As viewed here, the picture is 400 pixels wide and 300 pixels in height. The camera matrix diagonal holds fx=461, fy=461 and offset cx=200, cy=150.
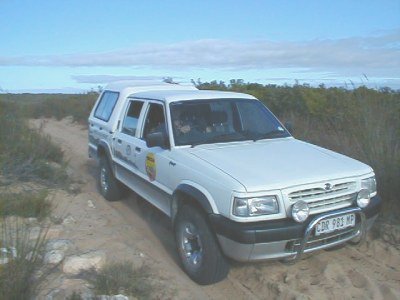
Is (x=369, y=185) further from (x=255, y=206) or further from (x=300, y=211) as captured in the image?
(x=255, y=206)

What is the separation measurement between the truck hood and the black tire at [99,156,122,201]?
9.12ft

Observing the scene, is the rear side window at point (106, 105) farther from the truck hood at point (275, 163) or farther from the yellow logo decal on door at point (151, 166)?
the truck hood at point (275, 163)

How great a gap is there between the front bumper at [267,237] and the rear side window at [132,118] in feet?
8.90

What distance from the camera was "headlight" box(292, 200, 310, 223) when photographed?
156 inches

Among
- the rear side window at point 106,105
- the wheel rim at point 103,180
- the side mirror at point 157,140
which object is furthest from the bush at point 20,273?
the rear side window at point 106,105

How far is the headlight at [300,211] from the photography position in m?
3.96

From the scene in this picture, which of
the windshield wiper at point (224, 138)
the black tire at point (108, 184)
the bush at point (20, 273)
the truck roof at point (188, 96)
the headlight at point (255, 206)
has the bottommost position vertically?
the black tire at point (108, 184)

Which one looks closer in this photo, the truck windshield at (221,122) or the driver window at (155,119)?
the truck windshield at (221,122)

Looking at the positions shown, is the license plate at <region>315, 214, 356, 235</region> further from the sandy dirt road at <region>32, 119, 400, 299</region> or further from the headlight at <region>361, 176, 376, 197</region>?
the sandy dirt road at <region>32, 119, 400, 299</region>

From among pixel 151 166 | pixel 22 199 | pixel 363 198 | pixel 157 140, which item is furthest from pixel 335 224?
pixel 22 199

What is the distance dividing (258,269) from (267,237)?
3.24 ft

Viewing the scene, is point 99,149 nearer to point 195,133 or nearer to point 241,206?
point 195,133

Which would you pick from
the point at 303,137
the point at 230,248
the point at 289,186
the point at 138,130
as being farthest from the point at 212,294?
the point at 303,137

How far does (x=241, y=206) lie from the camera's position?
3947 mm
